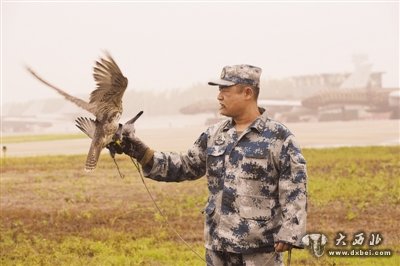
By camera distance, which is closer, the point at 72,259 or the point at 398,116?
the point at 72,259

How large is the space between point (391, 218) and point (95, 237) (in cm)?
618

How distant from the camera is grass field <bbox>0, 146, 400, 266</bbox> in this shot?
35.9 ft

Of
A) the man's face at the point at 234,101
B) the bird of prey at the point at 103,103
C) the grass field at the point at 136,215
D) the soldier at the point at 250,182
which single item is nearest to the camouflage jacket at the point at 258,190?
the soldier at the point at 250,182

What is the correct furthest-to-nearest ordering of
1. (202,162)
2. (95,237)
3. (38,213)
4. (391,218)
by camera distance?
(38,213) < (391,218) < (95,237) < (202,162)

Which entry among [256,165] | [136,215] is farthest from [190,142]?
[256,165]

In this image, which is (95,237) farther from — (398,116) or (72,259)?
(398,116)

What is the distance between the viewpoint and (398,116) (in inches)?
4090

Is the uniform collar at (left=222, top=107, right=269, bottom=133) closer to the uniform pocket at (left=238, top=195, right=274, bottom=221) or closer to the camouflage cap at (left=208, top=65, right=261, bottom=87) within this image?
the camouflage cap at (left=208, top=65, right=261, bottom=87)

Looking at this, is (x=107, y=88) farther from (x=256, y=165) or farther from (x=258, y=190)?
(x=258, y=190)

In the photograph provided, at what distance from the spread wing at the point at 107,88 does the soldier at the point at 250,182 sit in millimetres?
232

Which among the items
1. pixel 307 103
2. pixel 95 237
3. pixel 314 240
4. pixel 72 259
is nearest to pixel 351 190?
pixel 95 237

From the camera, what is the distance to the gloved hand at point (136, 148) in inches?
217
